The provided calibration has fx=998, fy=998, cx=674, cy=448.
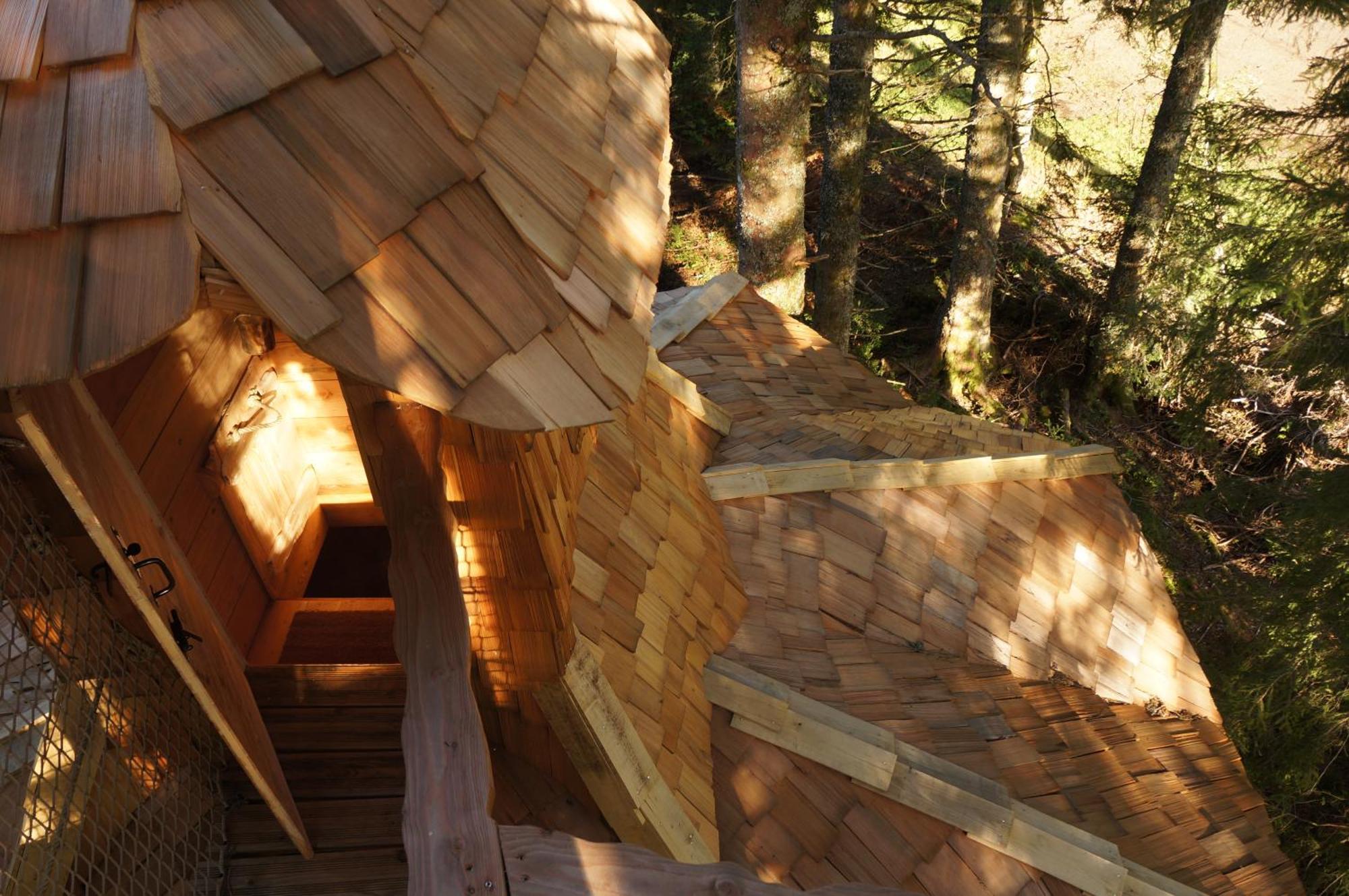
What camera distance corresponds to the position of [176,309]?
1321 millimetres

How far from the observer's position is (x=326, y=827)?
2588 mm

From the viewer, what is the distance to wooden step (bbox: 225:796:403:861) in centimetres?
252

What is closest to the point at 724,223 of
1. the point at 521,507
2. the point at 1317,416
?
the point at 1317,416

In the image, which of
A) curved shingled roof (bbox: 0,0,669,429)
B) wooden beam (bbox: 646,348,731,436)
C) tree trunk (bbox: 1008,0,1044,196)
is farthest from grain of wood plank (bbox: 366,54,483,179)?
tree trunk (bbox: 1008,0,1044,196)

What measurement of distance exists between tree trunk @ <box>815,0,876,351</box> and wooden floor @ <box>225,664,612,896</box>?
668cm

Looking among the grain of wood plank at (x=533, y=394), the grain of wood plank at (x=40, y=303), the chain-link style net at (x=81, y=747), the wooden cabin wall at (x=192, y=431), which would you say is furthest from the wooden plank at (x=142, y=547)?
the grain of wood plank at (x=533, y=394)

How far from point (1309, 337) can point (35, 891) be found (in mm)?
6700

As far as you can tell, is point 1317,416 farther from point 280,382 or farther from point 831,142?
point 280,382

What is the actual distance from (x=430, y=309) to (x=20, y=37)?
27.5 inches

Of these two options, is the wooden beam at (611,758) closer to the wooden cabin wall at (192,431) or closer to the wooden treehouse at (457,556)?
the wooden treehouse at (457,556)

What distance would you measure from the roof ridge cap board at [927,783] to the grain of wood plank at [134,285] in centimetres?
223

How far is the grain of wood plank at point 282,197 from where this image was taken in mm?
1452

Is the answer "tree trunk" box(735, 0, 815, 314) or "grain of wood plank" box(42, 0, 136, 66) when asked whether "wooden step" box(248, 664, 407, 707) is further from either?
"tree trunk" box(735, 0, 815, 314)

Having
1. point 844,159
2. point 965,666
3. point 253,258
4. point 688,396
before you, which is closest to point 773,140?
point 844,159
